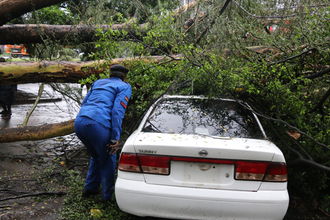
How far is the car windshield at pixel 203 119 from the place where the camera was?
3326mm

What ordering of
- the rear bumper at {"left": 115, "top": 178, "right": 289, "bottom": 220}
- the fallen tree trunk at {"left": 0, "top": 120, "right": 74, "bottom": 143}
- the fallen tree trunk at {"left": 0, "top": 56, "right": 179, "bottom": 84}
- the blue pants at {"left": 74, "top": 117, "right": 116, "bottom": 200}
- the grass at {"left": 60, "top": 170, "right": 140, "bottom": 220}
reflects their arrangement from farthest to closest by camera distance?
the fallen tree trunk at {"left": 0, "top": 120, "right": 74, "bottom": 143} < the fallen tree trunk at {"left": 0, "top": 56, "right": 179, "bottom": 84} < the blue pants at {"left": 74, "top": 117, "right": 116, "bottom": 200} < the grass at {"left": 60, "top": 170, "right": 140, "bottom": 220} < the rear bumper at {"left": 115, "top": 178, "right": 289, "bottom": 220}

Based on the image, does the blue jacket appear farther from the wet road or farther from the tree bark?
the wet road

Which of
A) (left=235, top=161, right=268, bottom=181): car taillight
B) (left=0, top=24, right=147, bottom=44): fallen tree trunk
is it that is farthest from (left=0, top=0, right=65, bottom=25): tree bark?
(left=235, top=161, right=268, bottom=181): car taillight

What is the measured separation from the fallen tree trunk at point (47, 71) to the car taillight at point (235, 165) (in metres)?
3.08

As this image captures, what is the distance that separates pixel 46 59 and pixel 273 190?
5081 mm

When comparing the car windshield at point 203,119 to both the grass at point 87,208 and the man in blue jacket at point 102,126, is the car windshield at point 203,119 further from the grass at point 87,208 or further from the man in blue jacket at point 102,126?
the grass at point 87,208

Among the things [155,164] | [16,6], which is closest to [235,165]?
[155,164]

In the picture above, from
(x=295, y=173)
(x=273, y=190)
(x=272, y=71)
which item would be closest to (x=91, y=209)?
(x=273, y=190)

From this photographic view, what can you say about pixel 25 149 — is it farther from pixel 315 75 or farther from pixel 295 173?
pixel 315 75

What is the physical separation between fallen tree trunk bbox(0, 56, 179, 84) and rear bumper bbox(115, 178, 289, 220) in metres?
3.30

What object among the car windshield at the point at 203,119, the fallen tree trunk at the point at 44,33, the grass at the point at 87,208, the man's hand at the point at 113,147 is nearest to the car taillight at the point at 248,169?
the car windshield at the point at 203,119

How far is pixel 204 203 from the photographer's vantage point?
8.94 feet

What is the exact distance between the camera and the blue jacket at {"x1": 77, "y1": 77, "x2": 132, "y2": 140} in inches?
146

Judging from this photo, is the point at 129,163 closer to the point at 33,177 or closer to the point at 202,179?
the point at 202,179
